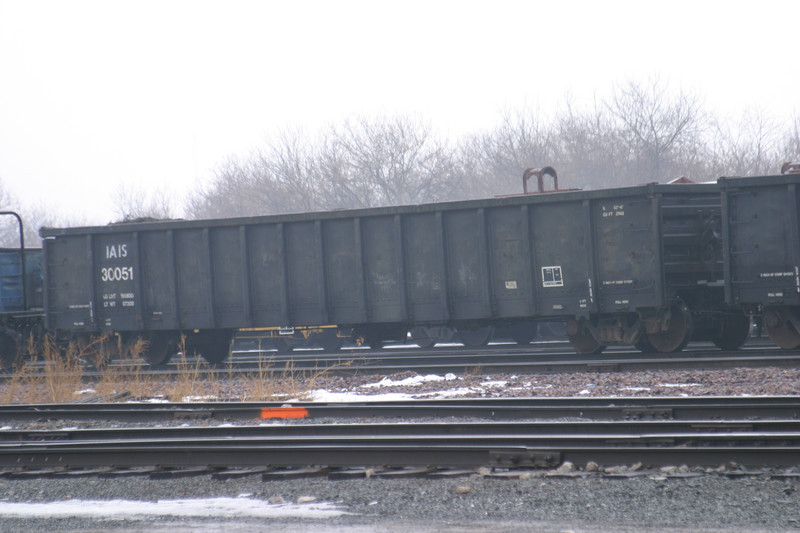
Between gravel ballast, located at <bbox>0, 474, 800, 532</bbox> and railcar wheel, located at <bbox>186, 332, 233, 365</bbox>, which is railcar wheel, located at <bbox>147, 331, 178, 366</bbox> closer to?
railcar wheel, located at <bbox>186, 332, 233, 365</bbox>

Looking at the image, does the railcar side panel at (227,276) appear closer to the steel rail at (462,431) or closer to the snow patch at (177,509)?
the steel rail at (462,431)

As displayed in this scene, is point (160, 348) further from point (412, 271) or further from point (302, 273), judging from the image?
point (412, 271)

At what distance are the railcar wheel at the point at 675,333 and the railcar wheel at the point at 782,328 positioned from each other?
1242 millimetres

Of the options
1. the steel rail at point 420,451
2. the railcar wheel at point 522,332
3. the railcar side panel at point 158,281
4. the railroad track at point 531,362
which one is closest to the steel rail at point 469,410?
the steel rail at point 420,451

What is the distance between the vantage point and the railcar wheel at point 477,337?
1684 cm

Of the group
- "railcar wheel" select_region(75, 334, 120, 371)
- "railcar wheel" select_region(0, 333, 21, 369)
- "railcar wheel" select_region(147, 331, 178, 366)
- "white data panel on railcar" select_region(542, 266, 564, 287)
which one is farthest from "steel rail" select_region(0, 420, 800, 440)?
"railcar wheel" select_region(0, 333, 21, 369)

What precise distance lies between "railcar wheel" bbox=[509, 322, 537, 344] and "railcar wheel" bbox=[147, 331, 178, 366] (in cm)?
788

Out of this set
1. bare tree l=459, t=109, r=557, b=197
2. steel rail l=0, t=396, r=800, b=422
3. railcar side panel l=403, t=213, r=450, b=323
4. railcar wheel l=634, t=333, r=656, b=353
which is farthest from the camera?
bare tree l=459, t=109, r=557, b=197

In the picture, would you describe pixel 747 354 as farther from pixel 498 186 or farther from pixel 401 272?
pixel 498 186

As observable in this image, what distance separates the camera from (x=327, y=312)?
14070mm

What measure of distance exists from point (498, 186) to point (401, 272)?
31.3m

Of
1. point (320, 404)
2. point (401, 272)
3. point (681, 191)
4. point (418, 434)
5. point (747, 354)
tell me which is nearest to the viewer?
point (418, 434)

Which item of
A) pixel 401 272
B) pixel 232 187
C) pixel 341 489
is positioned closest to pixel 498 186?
pixel 232 187

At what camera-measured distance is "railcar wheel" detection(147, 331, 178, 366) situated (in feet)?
50.7
